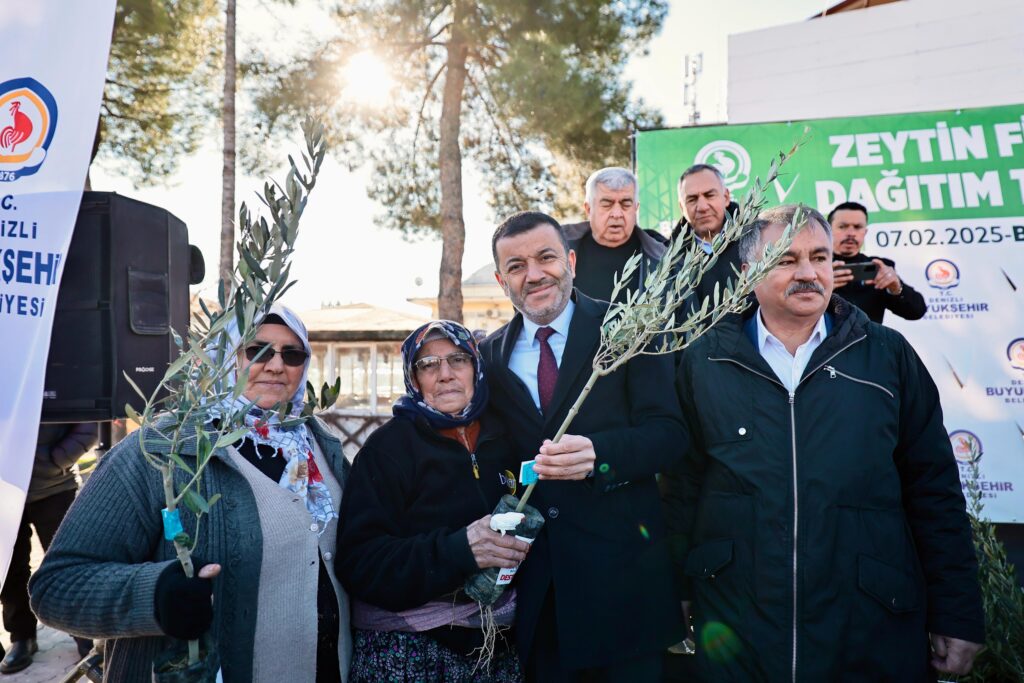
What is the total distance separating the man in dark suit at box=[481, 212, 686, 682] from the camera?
185cm

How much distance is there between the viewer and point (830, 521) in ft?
6.12

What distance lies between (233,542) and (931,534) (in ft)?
6.31

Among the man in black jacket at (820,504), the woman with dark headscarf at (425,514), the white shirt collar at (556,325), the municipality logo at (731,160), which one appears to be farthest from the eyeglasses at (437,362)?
the municipality logo at (731,160)

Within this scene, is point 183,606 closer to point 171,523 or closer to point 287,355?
point 171,523

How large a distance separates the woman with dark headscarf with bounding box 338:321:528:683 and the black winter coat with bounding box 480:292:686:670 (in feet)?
0.35

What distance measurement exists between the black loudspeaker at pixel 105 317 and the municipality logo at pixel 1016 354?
5790 mm

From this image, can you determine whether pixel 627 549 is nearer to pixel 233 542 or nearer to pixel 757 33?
pixel 233 542

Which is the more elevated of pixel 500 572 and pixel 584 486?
pixel 584 486

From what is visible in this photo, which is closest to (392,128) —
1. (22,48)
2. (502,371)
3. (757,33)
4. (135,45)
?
(135,45)

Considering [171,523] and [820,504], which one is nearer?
[171,523]

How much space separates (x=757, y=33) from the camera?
312 inches

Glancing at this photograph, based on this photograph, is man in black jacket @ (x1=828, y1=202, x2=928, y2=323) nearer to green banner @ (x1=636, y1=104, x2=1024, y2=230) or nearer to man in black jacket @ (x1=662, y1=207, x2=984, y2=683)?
man in black jacket @ (x1=662, y1=207, x2=984, y2=683)

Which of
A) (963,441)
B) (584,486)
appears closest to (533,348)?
(584,486)

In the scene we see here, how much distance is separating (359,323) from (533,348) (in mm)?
15107
